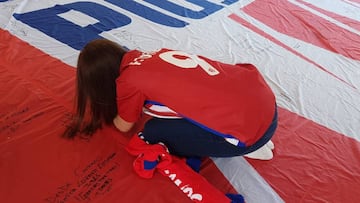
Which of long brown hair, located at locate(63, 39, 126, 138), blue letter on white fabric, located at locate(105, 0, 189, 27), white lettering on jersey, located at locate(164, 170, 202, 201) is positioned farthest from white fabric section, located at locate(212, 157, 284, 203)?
blue letter on white fabric, located at locate(105, 0, 189, 27)

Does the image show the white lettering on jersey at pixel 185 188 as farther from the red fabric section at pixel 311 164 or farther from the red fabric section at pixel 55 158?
the red fabric section at pixel 311 164

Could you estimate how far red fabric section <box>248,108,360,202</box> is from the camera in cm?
110

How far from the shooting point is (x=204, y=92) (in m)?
0.92

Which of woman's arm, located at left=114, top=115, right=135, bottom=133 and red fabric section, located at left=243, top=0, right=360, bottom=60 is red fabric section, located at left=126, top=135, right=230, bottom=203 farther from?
red fabric section, located at left=243, top=0, right=360, bottom=60

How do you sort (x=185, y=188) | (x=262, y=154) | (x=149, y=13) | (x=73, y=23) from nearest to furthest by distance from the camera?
(x=185, y=188) → (x=262, y=154) → (x=73, y=23) → (x=149, y=13)

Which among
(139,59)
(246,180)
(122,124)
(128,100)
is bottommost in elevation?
(246,180)

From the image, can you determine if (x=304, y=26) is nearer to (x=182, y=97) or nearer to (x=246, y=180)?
(x=246, y=180)

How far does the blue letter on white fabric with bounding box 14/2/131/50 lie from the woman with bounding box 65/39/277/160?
69 cm

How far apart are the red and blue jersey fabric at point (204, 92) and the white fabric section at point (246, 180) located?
19 centimetres

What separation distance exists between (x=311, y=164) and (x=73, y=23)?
4.37 ft

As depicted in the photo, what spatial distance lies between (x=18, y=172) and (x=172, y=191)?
45 centimetres

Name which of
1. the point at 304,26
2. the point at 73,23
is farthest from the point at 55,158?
the point at 304,26

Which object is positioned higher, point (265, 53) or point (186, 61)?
point (186, 61)

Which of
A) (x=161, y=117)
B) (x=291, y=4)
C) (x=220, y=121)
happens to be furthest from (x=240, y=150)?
(x=291, y=4)
